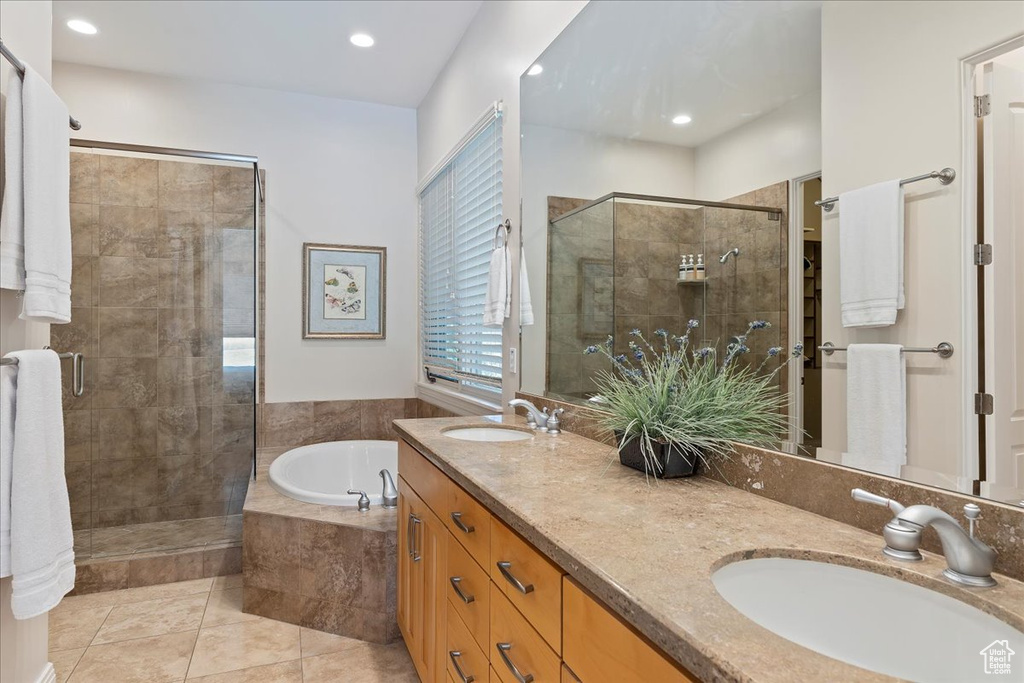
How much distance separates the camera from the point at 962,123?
2.76 ft

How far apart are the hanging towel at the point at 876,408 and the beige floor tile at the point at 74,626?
111 inches

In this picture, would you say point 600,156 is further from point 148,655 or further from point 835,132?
point 148,655

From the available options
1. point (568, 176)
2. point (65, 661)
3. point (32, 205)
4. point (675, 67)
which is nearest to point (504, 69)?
point (568, 176)

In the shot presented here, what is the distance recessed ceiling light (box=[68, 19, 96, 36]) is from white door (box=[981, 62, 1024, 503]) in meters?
3.81

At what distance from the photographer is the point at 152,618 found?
2.52 m

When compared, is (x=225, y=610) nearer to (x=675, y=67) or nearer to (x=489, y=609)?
(x=489, y=609)

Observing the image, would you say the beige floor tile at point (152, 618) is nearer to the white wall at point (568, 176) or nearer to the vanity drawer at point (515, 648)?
the white wall at point (568, 176)

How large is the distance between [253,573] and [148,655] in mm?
449

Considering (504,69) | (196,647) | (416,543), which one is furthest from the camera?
(504,69)

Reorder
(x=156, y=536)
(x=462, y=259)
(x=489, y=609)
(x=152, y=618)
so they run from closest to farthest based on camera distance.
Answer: (x=489, y=609) < (x=152, y=618) < (x=156, y=536) < (x=462, y=259)

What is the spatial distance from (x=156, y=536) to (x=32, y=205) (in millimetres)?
2275

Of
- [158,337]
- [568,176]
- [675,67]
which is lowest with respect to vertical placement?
[158,337]

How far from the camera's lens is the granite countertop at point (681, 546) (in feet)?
1.94

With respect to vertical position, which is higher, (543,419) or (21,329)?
(21,329)
